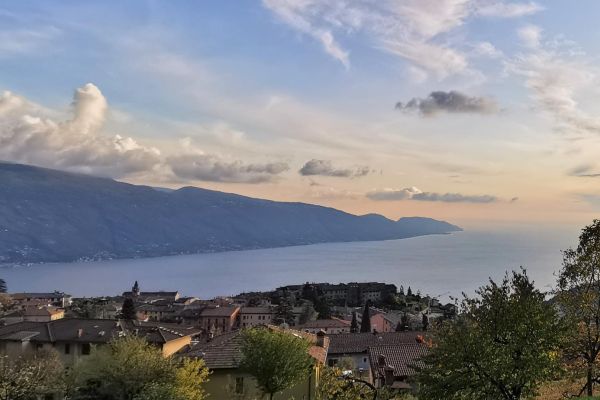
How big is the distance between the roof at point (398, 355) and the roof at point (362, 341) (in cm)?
544

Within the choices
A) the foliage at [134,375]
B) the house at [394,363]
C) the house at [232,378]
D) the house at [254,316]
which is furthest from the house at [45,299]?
the house at [232,378]

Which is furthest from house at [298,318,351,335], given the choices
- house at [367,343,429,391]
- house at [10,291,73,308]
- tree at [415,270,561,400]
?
tree at [415,270,561,400]

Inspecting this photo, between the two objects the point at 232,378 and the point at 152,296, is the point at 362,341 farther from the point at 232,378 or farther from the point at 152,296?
the point at 152,296

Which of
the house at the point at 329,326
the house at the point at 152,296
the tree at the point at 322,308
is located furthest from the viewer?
the house at the point at 152,296

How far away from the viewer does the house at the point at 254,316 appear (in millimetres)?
115188

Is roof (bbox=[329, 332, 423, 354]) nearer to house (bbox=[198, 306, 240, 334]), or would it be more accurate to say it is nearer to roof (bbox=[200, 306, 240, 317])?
house (bbox=[198, 306, 240, 334])

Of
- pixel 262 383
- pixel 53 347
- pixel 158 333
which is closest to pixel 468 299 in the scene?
pixel 262 383

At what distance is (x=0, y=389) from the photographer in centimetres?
2670

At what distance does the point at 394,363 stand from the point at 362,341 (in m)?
12.2

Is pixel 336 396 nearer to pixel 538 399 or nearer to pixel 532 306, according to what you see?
pixel 532 306

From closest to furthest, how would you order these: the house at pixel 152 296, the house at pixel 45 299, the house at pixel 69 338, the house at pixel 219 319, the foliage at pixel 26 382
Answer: the foliage at pixel 26 382
the house at pixel 69 338
the house at pixel 219 319
the house at pixel 45 299
the house at pixel 152 296

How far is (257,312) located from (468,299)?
341ft

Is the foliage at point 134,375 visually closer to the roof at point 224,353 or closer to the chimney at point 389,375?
the roof at point 224,353

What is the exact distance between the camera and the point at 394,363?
4188 centimetres
